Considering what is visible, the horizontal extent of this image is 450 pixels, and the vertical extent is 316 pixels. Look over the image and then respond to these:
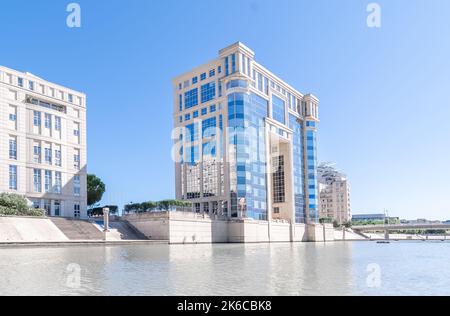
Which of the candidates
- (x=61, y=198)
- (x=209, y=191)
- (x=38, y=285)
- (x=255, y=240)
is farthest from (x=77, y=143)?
(x=38, y=285)

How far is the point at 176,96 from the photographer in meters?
100

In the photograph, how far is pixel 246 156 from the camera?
278ft

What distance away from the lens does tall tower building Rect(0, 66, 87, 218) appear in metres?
66.6

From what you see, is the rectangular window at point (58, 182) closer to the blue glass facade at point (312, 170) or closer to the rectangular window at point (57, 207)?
the rectangular window at point (57, 207)

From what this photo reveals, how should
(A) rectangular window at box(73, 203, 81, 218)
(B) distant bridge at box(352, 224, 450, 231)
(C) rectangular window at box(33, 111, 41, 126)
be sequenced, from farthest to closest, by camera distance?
(B) distant bridge at box(352, 224, 450, 231) < (A) rectangular window at box(73, 203, 81, 218) < (C) rectangular window at box(33, 111, 41, 126)

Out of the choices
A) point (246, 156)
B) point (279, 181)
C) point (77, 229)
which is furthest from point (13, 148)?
point (279, 181)

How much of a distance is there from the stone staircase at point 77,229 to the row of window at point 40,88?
23034mm

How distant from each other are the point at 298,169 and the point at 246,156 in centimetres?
3012

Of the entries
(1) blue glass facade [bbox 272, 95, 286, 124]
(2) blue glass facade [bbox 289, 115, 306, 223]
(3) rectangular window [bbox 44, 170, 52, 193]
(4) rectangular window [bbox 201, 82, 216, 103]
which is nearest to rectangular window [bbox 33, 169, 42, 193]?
(3) rectangular window [bbox 44, 170, 52, 193]

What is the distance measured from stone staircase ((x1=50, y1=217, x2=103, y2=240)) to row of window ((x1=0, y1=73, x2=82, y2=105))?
2303cm

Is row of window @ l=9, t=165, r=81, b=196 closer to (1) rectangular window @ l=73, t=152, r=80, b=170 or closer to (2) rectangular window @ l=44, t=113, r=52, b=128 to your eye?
(1) rectangular window @ l=73, t=152, r=80, b=170

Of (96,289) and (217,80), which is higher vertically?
(217,80)
